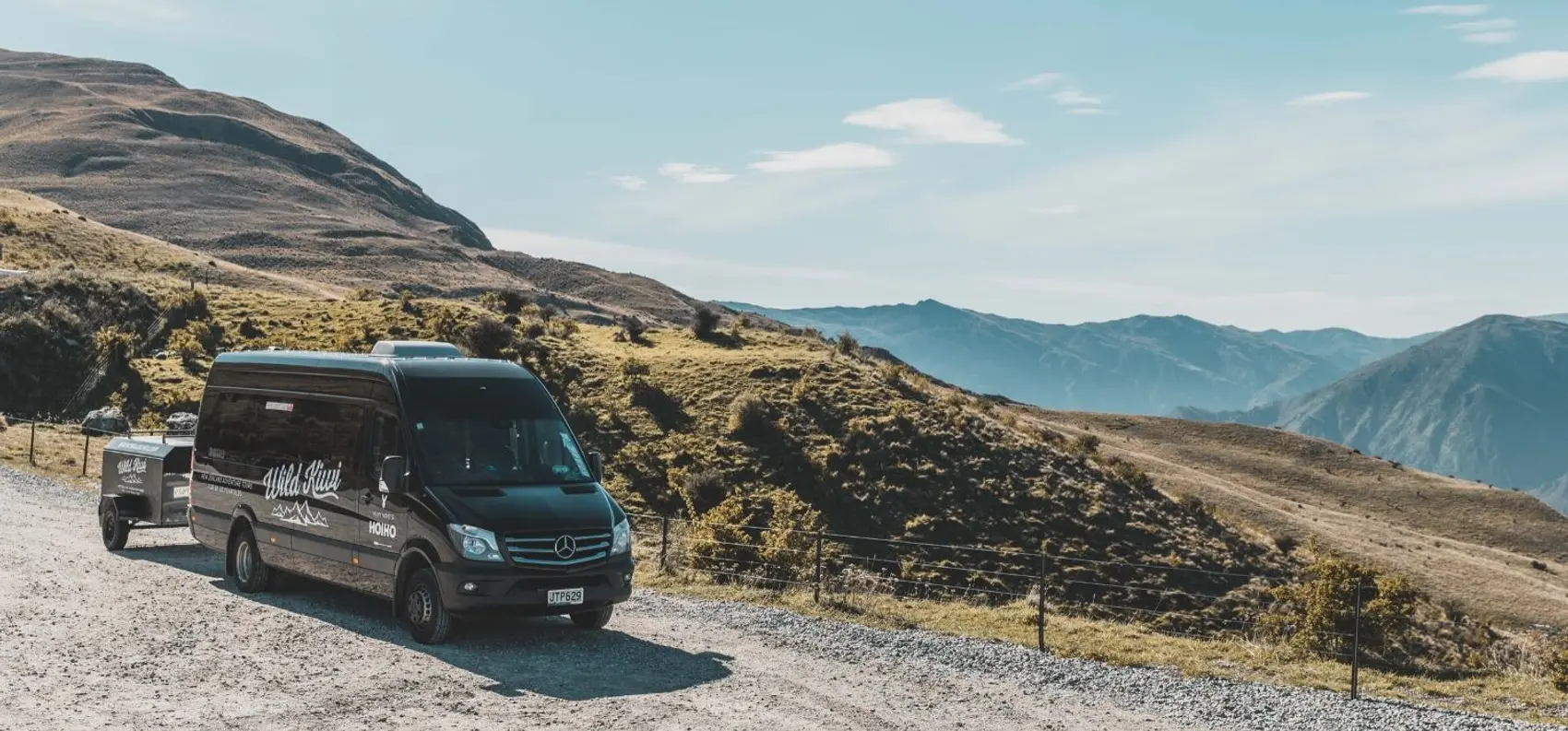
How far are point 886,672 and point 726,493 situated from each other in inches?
1329

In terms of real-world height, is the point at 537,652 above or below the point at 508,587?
below

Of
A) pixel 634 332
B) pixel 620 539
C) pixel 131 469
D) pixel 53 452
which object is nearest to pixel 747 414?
pixel 634 332

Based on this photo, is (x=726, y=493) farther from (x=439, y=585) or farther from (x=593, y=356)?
(x=439, y=585)

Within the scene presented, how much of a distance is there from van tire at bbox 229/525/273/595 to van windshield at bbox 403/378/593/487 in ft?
13.4

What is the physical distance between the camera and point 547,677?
12.5 metres

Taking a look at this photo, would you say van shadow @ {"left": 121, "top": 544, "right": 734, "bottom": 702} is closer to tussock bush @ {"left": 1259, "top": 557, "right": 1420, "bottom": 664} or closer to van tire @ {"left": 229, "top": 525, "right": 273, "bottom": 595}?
van tire @ {"left": 229, "top": 525, "right": 273, "bottom": 595}

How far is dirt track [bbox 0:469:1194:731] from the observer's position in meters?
10.9

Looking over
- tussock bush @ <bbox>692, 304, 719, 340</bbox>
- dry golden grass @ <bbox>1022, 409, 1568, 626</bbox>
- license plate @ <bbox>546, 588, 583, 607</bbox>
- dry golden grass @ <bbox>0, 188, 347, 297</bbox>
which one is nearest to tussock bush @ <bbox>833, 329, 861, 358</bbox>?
tussock bush @ <bbox>692, 304, 719, 340</bbox>

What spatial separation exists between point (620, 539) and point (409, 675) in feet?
9.05

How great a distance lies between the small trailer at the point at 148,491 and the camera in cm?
1981

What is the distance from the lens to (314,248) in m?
172

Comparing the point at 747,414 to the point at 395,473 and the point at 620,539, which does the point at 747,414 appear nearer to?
the point at 620,539

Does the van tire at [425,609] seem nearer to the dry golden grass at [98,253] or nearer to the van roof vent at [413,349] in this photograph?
the van roof vent at [413,349]

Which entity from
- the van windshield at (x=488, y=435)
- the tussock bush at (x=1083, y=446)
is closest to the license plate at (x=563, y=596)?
the van windshield at (x=488, y=435)
